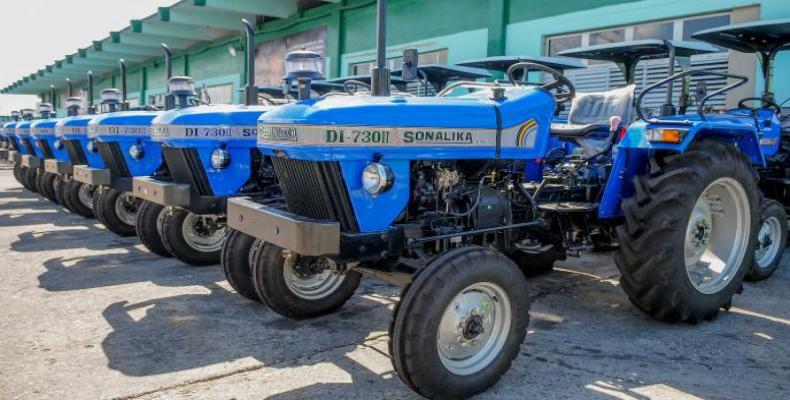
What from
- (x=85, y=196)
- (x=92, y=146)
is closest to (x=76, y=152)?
(x=92, y=146)

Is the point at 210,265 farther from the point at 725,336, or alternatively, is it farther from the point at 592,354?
the point at 725,336

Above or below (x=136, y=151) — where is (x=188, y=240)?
below

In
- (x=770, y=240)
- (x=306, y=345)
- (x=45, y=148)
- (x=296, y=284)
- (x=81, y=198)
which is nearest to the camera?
(x=306, y=345)

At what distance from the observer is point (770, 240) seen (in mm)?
5195

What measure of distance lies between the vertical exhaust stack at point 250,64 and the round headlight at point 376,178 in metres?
1.99

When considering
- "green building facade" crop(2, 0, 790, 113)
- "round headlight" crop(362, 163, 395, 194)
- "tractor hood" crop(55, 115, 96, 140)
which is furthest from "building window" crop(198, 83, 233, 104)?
"round headlight" crop(362, 163, 395, 194)

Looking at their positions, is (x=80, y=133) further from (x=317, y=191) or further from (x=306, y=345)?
(x=317, y=191)

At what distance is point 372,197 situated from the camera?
294 centimetres

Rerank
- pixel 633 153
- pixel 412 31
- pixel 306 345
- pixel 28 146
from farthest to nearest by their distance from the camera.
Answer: pixel 412 31 → pixel 28 146 → pixel 633 153 → pixel 306 345

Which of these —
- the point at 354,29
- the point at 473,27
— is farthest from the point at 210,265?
the point at 354,29

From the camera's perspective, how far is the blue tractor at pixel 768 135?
204 inches

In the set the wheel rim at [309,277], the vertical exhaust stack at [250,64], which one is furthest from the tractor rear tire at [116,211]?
the wheel rim at [309,277]

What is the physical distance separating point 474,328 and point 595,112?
278 centimetres

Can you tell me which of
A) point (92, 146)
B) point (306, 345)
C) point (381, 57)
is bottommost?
point (306, 345)
